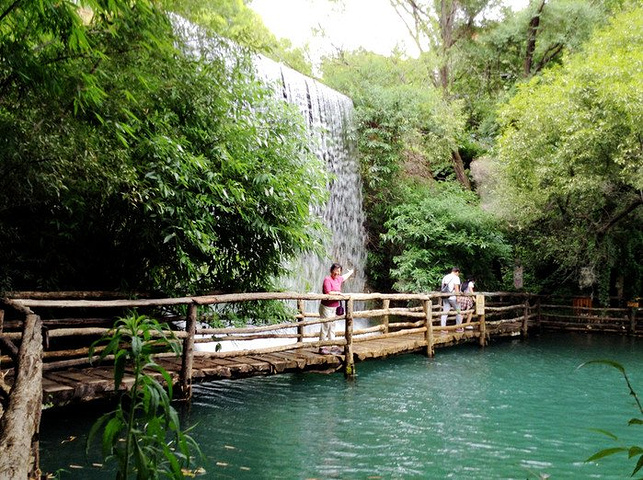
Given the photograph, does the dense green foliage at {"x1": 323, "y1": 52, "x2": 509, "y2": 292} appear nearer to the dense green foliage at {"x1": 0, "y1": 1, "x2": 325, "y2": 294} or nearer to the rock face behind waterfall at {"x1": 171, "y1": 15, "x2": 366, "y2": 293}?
the rock face behind waterfall at {"x1": 171, "y1": 15, "x2": 366, "y2": 293}

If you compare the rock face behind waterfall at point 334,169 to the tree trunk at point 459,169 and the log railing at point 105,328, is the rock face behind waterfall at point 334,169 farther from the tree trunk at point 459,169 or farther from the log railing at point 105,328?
the log railing at point 105,328

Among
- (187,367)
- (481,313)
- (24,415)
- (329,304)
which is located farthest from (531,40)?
(24,415)

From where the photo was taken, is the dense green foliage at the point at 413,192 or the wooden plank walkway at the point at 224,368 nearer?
the wooden plank walkway at the point at 224,368

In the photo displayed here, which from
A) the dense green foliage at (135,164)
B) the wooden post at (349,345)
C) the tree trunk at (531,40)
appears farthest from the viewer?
the tree trunk at (531,40)

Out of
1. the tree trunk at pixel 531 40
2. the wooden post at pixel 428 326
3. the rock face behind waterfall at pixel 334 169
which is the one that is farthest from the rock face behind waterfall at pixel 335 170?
the tree trunk at pixel 531 40

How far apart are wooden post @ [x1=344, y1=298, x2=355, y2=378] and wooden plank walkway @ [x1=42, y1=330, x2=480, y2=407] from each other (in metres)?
0.11

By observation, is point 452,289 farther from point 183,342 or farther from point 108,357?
point 108,357

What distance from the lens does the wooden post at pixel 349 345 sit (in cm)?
842

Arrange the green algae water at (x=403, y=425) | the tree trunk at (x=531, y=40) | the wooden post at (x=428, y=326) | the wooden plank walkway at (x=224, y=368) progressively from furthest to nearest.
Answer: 1. the tree trunk at (x=531, y=40)
2. the wooden post at (x=428, y=326)
3. the wooden plank walkway at (x=224, y=368)
4. the green algae water at (x=403, y=425)

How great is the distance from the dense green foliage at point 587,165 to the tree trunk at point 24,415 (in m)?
11.6

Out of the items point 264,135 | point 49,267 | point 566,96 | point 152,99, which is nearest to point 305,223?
point 264,135

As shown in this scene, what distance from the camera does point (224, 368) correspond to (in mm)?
6680

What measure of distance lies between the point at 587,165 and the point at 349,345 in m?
7.79

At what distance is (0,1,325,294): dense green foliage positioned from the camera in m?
4.38
